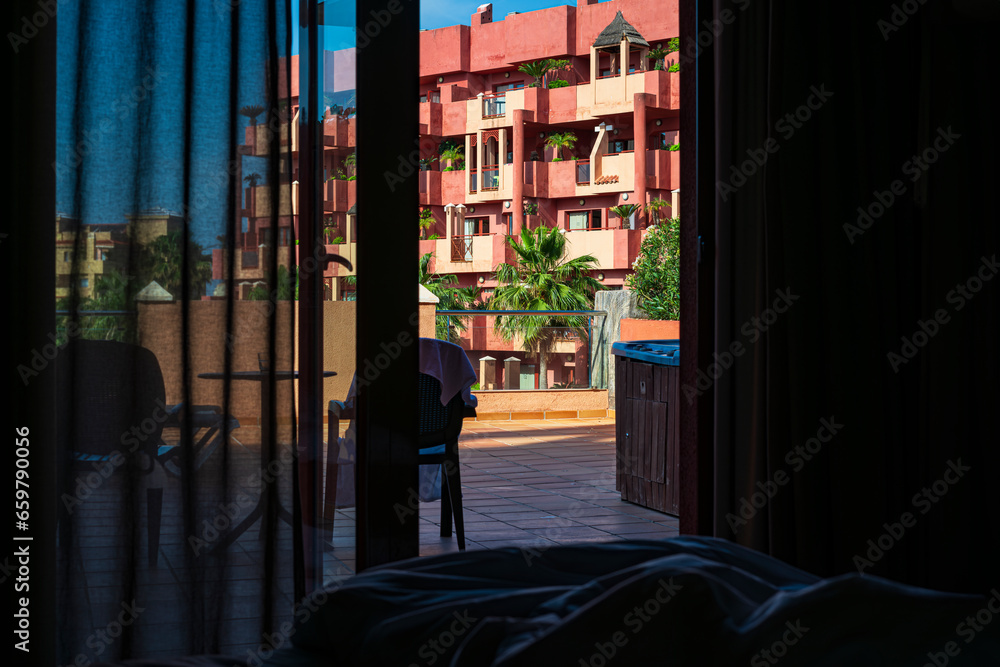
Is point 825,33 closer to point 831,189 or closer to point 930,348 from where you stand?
point 831,189

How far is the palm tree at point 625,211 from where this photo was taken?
20.4 m

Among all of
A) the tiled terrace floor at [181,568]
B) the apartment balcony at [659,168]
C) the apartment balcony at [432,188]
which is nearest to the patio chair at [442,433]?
the tiled terrace floor at [181,568]

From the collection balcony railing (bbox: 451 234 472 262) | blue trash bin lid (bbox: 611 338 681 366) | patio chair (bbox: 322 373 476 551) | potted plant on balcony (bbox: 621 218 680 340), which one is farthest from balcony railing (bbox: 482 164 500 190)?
patio chair (bbox: 322 373 476 551)

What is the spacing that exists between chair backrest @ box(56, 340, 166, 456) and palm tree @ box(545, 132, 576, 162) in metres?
20.0

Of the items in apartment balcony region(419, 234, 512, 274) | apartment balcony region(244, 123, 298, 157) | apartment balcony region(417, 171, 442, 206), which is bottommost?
apartment balcony region(244, 123, 298, 157)

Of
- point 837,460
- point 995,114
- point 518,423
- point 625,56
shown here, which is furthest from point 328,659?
point 625,56

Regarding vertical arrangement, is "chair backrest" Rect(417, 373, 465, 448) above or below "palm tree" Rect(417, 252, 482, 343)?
below

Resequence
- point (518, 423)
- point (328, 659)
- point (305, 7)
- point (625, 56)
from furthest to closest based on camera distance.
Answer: point (625, 56) < point (518, 423) < point (305, 7) < point (328, 659)

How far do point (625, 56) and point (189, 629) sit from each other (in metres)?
19.2

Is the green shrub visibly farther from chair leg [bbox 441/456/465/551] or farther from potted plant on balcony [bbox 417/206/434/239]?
chair leg [bbox 441/456/465/551]

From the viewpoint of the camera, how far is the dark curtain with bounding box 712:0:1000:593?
2.64 meters

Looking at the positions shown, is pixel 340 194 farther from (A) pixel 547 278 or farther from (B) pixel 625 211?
(B) pixel 625 211

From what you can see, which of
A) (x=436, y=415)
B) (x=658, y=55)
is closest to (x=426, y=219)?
(x=658, y=55)

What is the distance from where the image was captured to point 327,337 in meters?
2.23
